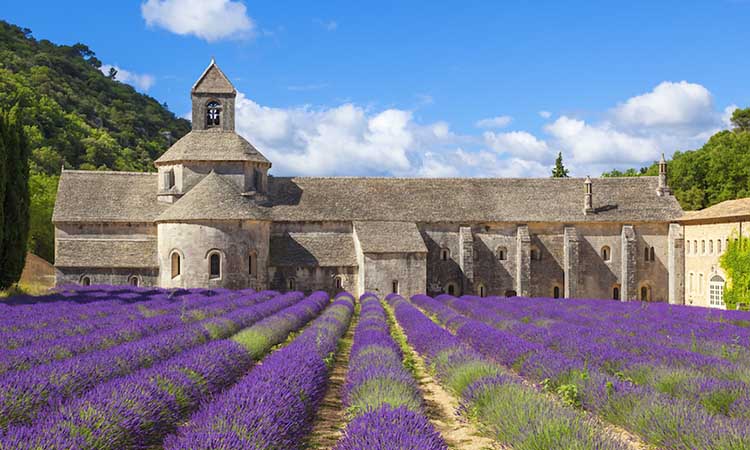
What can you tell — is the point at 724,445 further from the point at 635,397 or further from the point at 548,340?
the point at 548,340

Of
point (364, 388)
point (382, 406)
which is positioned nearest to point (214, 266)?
point (364, 388)

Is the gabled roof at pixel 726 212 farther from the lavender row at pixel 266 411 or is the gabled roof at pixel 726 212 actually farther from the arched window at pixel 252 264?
the lavender row at pixel 266 411

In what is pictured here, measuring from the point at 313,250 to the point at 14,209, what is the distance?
14649 mm

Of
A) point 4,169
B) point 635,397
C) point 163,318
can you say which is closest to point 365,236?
point 4,169

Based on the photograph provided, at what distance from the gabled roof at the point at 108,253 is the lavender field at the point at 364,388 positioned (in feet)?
59.0

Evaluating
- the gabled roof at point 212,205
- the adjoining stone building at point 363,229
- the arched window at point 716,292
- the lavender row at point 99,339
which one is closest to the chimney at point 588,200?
the adjoining stone building at point 363,229

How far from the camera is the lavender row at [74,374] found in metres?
7.60

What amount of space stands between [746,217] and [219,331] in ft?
83.6

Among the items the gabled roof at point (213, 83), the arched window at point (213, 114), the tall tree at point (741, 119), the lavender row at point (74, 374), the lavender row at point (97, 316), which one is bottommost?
the lavender row at point (97, 316)

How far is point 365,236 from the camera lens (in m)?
36.9

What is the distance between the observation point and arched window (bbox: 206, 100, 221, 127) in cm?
4128

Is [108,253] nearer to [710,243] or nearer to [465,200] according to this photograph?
[465,200]

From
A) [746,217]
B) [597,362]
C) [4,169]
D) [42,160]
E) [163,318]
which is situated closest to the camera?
[597,362]

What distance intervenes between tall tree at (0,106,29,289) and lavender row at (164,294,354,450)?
21.4 metres
